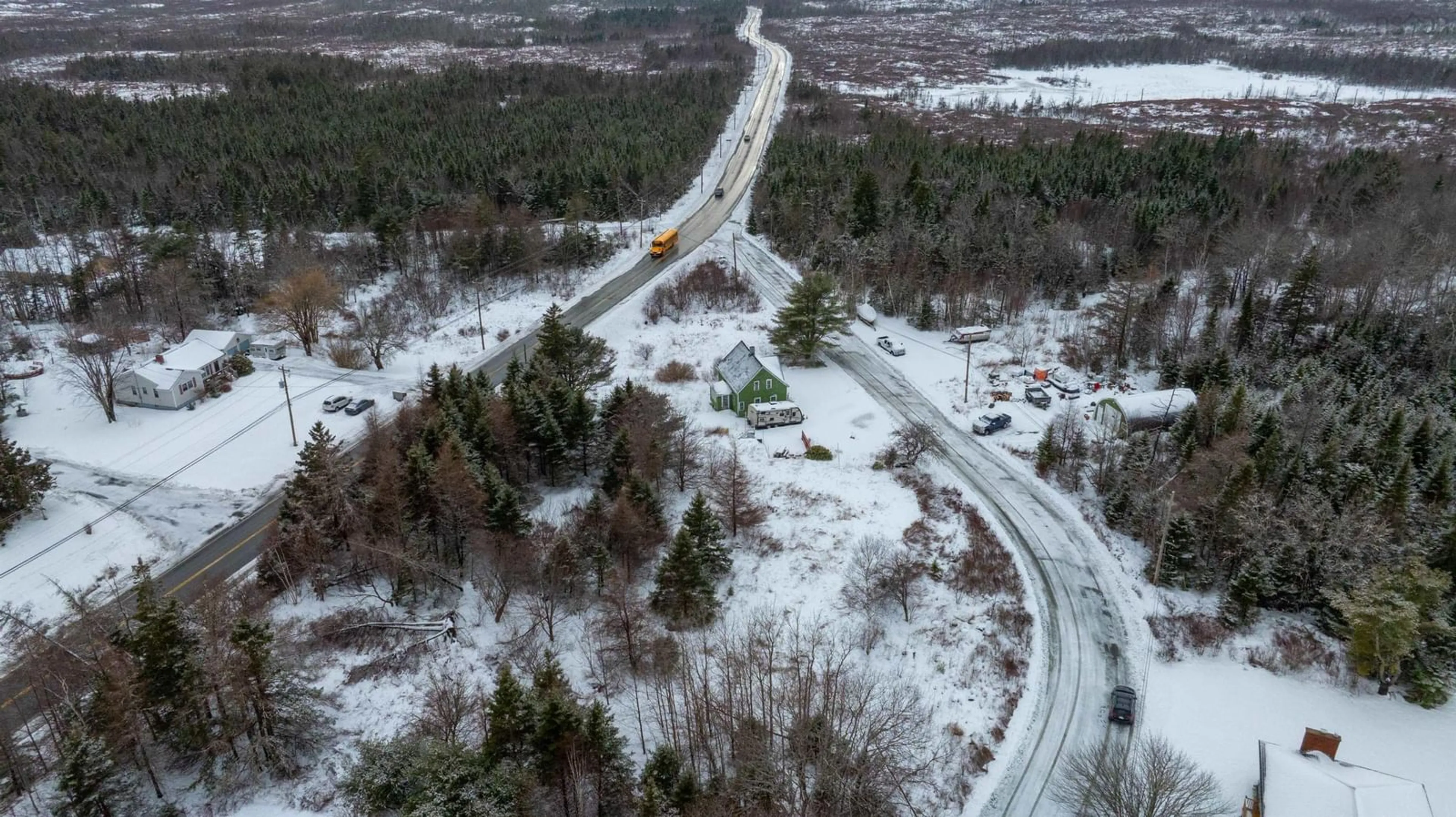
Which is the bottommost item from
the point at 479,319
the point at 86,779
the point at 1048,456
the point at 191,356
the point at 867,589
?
the point at 867,589

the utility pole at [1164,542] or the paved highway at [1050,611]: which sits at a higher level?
the utility pole at [1164,542]

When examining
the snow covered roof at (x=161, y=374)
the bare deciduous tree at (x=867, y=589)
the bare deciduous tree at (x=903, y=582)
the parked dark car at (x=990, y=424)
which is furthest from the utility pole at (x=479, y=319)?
the bare deciduous tree at (x=903, y=582)

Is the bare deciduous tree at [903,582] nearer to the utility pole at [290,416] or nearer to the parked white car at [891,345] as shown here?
the parked white car at [891,345]

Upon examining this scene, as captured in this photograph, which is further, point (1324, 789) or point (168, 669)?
point (168, 669)

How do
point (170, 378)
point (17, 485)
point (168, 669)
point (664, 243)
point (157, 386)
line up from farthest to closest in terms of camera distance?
point (664, 243) → point (170, 378) → point (157, 386) → point (17, 485) → point (168, 669)

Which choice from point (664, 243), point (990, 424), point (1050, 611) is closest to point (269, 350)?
point (664, 243)

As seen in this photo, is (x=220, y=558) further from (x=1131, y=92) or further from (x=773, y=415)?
(x=1131, y=92)

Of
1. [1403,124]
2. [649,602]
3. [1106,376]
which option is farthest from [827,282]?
[1403,124]
